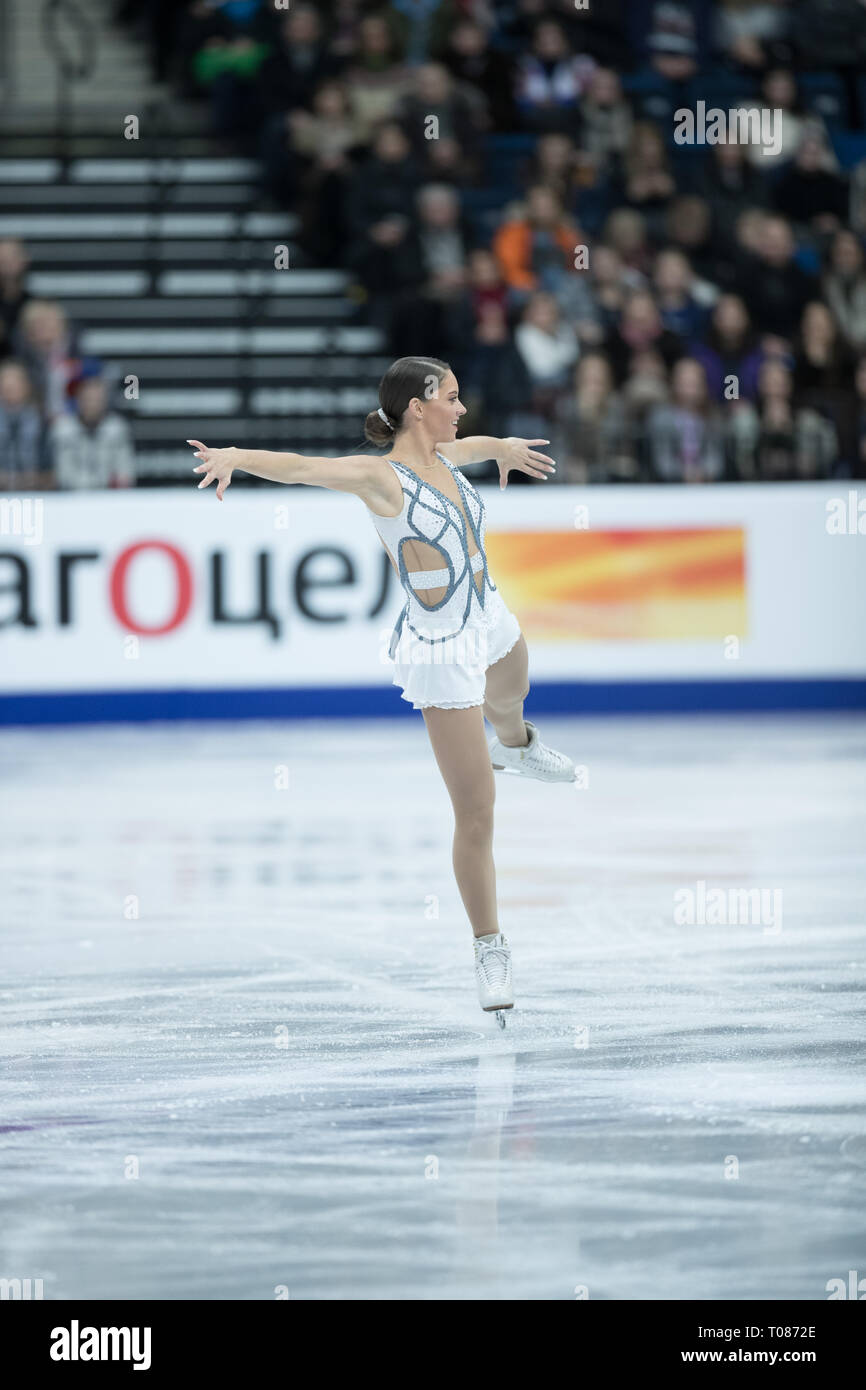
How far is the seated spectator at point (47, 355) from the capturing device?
12.6 meters

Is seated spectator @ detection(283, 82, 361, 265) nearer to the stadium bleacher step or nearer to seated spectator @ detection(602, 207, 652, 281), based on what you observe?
the stadium bleacher step

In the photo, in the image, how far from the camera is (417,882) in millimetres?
7207

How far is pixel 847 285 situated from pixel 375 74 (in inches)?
139

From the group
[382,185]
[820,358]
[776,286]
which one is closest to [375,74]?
[382,185]

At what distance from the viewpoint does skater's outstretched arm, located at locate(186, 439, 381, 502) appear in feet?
14.9

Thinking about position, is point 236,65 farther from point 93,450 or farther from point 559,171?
point 93,450

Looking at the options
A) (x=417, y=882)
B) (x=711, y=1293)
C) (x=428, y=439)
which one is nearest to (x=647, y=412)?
(x=417, y=882)

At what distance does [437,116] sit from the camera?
45.7ft

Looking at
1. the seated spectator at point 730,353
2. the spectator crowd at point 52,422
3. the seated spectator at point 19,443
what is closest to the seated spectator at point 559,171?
the seated spectator at point 730,353

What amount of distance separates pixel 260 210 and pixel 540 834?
7.79m

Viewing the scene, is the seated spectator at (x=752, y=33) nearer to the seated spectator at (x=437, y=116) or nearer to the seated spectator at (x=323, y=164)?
the seated spectator at (x=437, y=116)

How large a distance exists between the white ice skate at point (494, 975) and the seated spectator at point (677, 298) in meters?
8.76

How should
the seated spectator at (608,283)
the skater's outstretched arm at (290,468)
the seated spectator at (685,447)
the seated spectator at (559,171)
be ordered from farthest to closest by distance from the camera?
the seated spectator at (559,171), the seated spectator at (608,283), the seated spectator at (685,447), the skater's outstretched arm at (290,468)

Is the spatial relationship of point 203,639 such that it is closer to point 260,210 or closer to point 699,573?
point 699,573
